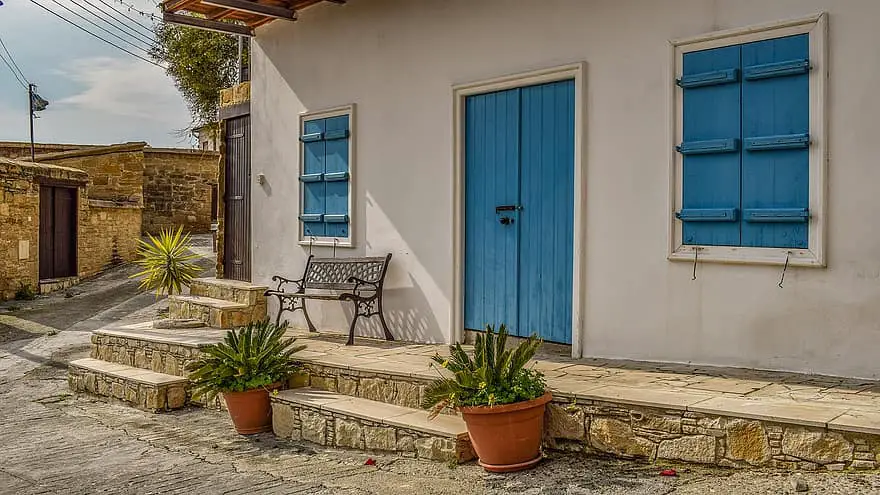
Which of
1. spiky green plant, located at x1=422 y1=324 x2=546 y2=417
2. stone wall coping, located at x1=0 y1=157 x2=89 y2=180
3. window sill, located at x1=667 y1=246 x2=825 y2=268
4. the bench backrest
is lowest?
spiky green plant, located at x1=422 y1=324 x2=546 y2=417

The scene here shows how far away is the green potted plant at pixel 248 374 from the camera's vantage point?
249 inches

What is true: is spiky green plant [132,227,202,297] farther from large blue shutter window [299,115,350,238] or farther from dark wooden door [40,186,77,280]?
dark wooden door [40,186,77,280]

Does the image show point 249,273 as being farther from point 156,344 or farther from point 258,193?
point 156,344

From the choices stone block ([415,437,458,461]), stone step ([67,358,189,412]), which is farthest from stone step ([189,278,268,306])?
stone block ([415,437,458,461])

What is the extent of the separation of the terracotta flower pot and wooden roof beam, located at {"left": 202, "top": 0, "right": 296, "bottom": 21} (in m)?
3.84

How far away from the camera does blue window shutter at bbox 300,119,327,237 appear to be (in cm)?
853

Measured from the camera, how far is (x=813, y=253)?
5.03 metres

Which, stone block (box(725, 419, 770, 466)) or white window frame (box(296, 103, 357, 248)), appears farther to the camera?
white window frame (box(296, 103, 357, 248))

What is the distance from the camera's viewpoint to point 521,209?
6.67 meters

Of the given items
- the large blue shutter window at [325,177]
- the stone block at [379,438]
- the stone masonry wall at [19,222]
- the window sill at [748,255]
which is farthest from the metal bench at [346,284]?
the stone masonry wall at [19,222]

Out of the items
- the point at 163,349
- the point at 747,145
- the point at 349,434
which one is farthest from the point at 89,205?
the point at 747,145

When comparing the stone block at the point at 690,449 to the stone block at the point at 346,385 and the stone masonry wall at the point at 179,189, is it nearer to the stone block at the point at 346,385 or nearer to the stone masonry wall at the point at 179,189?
the stone block at the point at 346,385

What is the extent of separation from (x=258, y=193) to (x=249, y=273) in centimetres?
102

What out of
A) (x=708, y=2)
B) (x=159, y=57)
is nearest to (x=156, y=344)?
(x=708, y=2)
